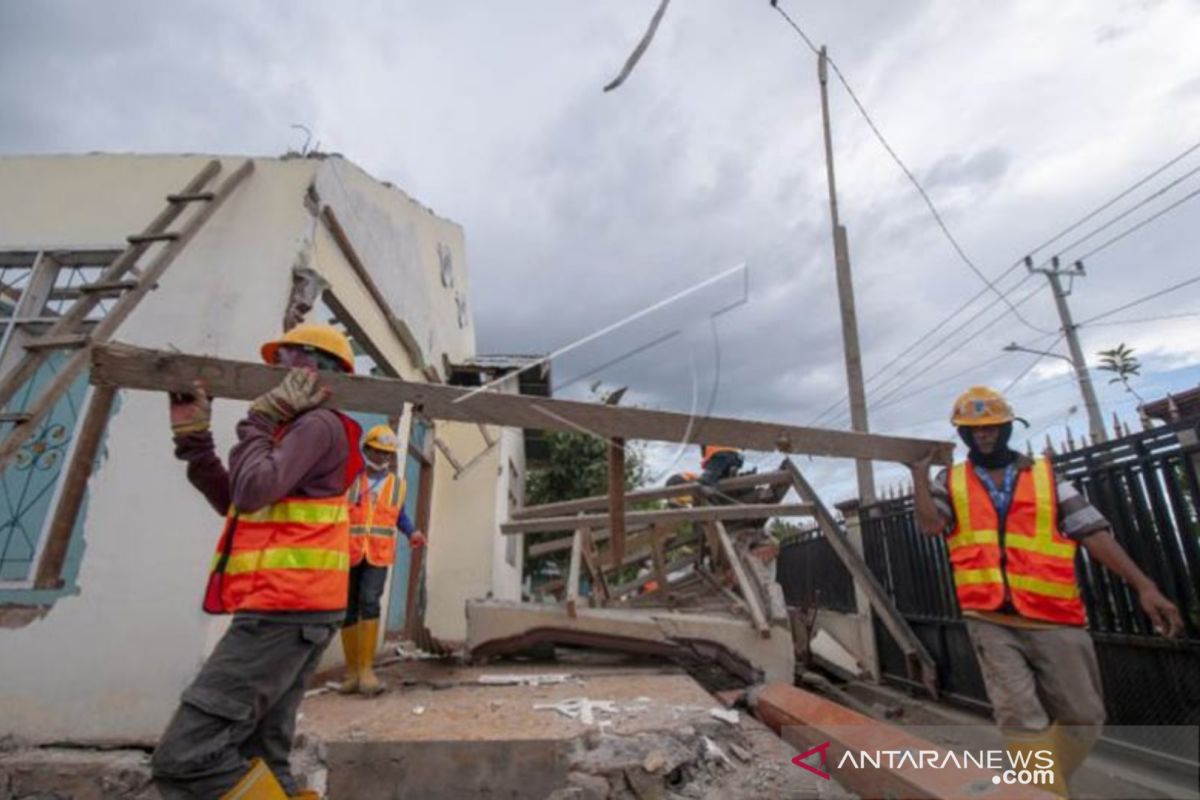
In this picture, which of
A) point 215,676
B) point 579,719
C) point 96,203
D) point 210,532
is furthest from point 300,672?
point 96,203

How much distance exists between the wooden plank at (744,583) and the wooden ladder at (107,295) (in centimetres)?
436

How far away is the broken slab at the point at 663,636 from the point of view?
464 cm

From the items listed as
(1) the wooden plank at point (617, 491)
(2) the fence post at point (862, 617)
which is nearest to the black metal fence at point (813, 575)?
(2) the fence post at point (862, 617)

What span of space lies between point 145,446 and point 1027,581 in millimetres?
4641

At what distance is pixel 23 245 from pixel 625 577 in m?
8.42

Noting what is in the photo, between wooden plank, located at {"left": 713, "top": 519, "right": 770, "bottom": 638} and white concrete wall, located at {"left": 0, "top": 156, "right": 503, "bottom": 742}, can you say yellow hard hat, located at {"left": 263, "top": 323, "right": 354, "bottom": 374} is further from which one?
wooden plank, located at {"left": 713, "top": 519, "right": 770, "bottom": 638}

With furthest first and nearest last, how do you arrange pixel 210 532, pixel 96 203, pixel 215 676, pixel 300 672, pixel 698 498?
1. pixel 698 498
2. pixel 96 203
3. pixel 210 532
4. pixel 300 672
5. pixel 215 676

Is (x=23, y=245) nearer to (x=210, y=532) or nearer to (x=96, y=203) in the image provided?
(x=96, y=203)

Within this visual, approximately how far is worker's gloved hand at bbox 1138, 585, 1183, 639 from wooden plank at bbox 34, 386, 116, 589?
15.1 feet

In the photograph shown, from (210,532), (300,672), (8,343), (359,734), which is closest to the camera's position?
(300,672)

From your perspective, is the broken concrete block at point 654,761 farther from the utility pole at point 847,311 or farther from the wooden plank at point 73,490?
the utility pole at point 847,311

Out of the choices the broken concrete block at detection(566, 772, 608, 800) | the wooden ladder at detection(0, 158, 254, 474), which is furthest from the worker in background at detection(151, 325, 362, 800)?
the broken concrete block at detection(566, 772, 608, 800)

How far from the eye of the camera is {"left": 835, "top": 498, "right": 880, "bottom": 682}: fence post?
18.8 feet

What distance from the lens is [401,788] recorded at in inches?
104
